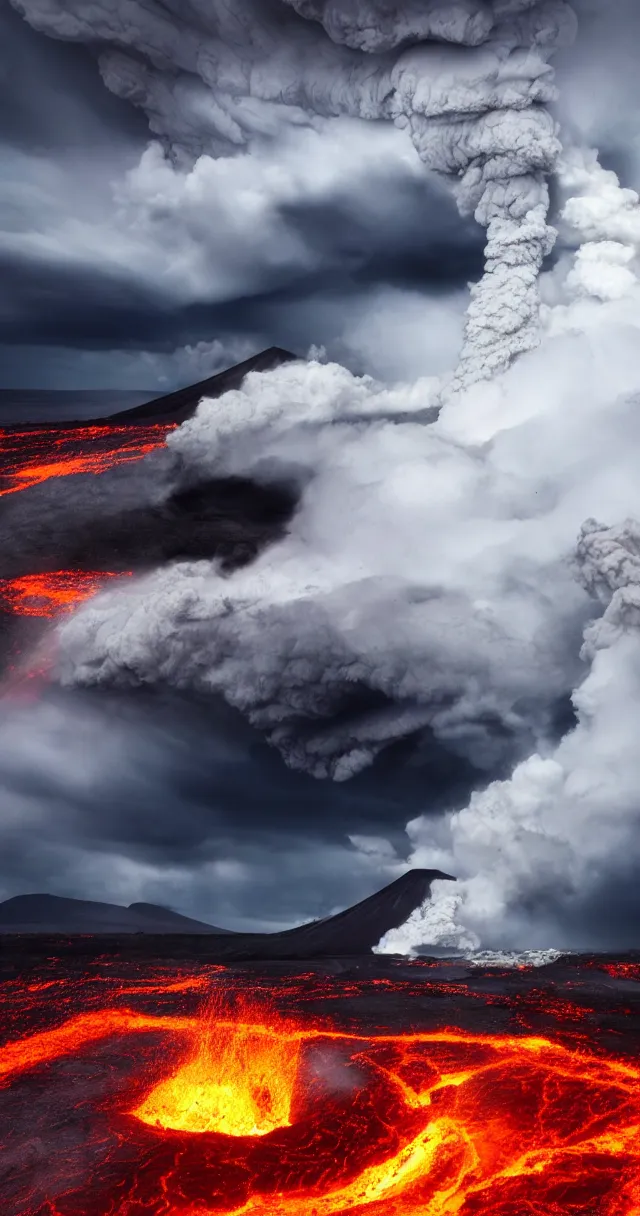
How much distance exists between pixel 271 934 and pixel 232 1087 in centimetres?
650

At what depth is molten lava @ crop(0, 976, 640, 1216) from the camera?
711 centimetres

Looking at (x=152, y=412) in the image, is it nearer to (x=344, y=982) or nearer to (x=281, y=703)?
(x=281, y=703)

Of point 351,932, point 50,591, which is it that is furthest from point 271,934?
point 50,591

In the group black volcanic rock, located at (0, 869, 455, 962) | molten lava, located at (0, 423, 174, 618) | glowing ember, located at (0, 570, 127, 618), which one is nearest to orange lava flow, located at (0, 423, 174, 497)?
molten lava, located at (0, 423, 174, 618)

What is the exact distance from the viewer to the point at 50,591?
16.4 metres

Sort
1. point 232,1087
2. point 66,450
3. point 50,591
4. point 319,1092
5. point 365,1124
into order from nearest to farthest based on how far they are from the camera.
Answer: point 365,1124
point 319,1092
point 232,1087
point 50,591
point 66,450

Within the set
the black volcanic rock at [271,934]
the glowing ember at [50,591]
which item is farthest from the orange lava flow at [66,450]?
the black volcanic rock at [271,934]

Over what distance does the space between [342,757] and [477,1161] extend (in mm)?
7660

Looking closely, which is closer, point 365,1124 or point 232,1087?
point 365,1124

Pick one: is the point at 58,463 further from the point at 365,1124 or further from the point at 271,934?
the point at 365,1124

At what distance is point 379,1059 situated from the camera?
959 cm

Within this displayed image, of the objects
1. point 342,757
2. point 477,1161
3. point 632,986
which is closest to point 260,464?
point 342,757

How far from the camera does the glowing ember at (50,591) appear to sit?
53.2 feet

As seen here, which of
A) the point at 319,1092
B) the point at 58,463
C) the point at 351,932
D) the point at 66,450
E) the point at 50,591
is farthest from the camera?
the point at 66,450
